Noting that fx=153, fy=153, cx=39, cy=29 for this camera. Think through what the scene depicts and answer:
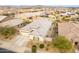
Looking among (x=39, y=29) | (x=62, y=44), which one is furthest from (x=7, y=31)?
(x=62, y=44)

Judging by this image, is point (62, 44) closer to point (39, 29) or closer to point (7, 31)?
point (39, 29)

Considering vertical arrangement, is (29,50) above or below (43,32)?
below

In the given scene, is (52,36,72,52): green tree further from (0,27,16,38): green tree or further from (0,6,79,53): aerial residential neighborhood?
(0,27,16,38): green tree

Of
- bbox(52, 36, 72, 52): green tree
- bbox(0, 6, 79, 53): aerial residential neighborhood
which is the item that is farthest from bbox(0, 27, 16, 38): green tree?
bbox(52, 36, 72, 52): green tree

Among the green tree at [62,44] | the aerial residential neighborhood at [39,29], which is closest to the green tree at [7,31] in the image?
the aerial residential neighborhood at [39,29]

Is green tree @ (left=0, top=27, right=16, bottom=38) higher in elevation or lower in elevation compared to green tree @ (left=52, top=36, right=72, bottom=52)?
higher
